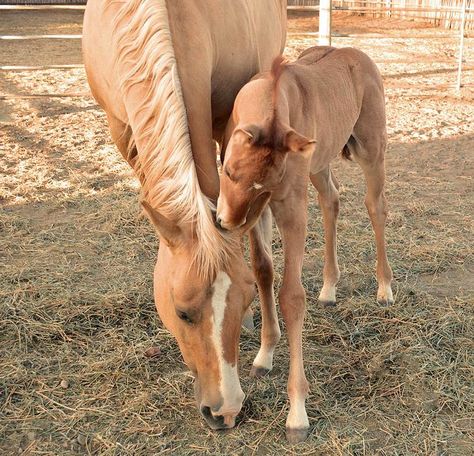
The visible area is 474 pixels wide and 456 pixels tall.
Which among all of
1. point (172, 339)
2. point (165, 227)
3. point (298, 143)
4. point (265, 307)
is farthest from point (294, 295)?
point (172, 339)

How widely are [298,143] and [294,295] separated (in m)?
0.76

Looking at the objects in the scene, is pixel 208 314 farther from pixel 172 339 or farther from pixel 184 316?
pixel 172 339

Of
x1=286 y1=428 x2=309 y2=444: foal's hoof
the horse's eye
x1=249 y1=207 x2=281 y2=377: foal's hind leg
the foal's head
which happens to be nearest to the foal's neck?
the foal's head

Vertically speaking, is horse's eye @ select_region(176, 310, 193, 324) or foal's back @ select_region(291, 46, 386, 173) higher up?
foal's back @ select_region(291, 46, 386, 173)

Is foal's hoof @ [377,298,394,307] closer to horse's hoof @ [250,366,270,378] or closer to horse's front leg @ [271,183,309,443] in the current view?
horse's hoof @ [250,366,270,378]

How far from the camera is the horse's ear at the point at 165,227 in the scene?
7.52 feet

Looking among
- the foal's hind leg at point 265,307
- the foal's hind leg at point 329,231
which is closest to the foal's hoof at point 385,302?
the foal's hind leg at point 329,231

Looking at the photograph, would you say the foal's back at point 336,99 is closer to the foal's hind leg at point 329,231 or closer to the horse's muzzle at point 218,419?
the foal's hind leg at point 329,231

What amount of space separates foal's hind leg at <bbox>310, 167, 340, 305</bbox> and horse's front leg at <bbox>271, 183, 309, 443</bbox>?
975 millimetres

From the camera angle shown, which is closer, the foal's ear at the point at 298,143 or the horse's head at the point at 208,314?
the foal's ear at the point at 298,143

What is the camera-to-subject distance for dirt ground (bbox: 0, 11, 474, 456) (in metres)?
2.68

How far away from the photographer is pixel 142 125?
8.51 feet

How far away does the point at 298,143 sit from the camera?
215 cm

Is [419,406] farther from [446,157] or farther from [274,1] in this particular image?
[446,157]
